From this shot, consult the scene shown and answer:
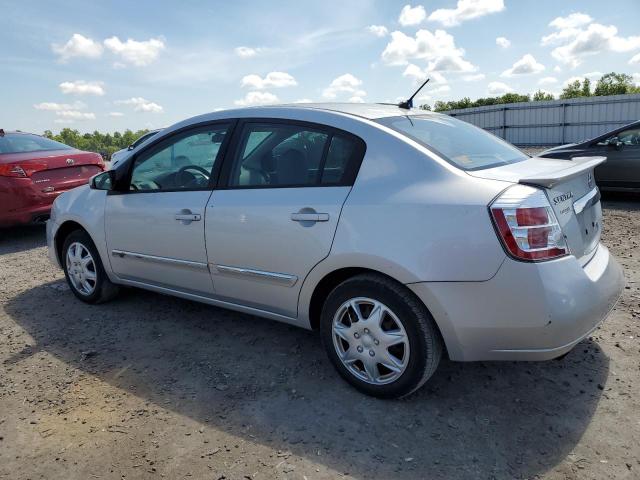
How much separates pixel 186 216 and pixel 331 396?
155 cm

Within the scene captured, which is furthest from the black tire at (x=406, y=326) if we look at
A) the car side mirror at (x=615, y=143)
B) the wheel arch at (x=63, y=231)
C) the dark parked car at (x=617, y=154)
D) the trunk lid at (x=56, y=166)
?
the car side mirror at (x=615, y=143)

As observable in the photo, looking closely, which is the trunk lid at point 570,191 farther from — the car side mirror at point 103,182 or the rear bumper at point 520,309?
the car side mirror at point 103,182

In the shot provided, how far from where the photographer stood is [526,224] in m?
2.33

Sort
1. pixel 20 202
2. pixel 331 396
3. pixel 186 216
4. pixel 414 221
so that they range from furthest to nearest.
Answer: pixel 20 202, pixel 186 216, pixel 331 396, pixel 414 221

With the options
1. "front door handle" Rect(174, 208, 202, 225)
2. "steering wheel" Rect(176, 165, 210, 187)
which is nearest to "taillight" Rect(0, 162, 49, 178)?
"steering wheel" Rect(176, 165, 210, 187)

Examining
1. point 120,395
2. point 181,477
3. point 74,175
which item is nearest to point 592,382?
point 181,477

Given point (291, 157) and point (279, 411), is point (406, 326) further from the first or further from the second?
point (291, 157)

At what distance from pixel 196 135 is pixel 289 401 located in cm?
197

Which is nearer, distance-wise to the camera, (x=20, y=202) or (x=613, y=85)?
(x=20, y=202)

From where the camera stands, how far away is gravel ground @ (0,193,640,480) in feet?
7.70

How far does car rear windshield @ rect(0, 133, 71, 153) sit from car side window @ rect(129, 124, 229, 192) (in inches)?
176

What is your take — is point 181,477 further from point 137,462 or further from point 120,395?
point 120,395

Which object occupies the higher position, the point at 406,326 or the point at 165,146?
the point at 165,146

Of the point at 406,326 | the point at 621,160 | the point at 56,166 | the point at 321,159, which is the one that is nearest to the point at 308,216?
the point at 321,159
